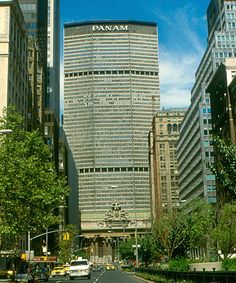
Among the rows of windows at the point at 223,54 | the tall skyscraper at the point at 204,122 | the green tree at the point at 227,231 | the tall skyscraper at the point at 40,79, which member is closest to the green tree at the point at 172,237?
the green tree at the point at 227,231

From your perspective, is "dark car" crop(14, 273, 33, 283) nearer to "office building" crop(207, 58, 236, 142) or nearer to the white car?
the white car

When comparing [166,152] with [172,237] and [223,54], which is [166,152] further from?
[172,237]

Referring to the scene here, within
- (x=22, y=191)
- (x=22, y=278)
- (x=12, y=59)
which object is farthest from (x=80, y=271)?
(x=12, y=59)

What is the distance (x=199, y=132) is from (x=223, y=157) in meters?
114

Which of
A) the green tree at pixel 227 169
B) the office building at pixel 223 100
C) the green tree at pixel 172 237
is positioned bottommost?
the green tree at pixel 172 237

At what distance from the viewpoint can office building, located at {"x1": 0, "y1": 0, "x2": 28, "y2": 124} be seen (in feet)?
263

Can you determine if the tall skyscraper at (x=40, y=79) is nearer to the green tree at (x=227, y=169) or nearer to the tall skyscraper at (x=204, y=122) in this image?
the tall skyscraper at (x=204, y=122)

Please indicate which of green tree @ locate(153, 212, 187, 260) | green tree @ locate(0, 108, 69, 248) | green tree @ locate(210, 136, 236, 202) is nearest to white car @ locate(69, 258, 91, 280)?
green tree @ locate(153, 212, 187, 260)

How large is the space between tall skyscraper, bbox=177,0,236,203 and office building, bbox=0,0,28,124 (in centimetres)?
4867

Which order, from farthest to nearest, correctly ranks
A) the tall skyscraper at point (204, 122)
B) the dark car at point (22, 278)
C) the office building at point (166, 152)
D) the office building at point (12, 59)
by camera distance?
the office building at point (166, 152), the tall skyscraper at point (204, 122), the office building at point (12, 59), the dark car at point (22, 278)

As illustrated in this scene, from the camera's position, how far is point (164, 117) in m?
192

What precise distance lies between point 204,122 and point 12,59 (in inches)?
2494

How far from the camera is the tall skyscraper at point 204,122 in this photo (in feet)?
417

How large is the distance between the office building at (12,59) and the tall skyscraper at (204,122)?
4867cm
